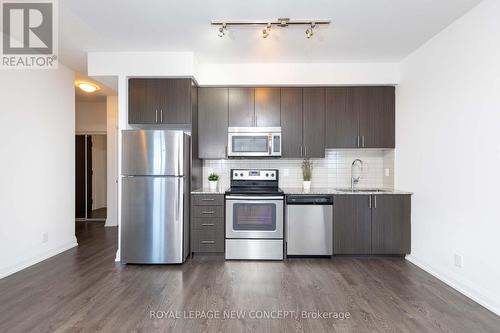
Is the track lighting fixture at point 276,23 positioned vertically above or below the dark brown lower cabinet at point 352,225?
above

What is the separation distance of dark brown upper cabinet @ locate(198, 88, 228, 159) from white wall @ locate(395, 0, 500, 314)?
95.8 inches

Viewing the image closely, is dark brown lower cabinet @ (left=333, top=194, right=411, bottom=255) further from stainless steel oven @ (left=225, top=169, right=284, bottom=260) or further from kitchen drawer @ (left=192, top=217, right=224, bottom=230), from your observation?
kitchen drawer @ (left=192, top=217, right=224, bottom=230)

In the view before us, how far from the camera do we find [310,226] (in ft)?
11.7

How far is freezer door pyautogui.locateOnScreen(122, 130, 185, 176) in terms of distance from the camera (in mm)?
3264

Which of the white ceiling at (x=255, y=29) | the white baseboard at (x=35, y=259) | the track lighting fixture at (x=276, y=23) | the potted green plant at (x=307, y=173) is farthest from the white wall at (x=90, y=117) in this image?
the potted green plant at (x=307, y=173)

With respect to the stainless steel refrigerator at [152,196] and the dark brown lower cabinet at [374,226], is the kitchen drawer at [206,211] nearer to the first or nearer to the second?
the stainless steel refrigerator at [152,196]

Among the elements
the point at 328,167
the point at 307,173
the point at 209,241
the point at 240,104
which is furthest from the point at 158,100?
the point at 328,167

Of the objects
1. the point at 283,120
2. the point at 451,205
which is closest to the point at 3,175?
the point at 283,120

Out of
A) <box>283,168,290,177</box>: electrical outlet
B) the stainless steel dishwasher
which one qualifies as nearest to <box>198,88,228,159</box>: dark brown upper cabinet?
<box>283,168,290,177</box>: electrical outlet

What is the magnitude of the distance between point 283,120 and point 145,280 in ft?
8.62

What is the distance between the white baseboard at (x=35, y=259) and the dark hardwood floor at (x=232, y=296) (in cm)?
8

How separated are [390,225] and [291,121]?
189 centimetres

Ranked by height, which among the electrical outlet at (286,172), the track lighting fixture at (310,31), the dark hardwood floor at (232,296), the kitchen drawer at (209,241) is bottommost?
the dark hardwood floor at (232,296)

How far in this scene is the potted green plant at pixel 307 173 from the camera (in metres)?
4.01
